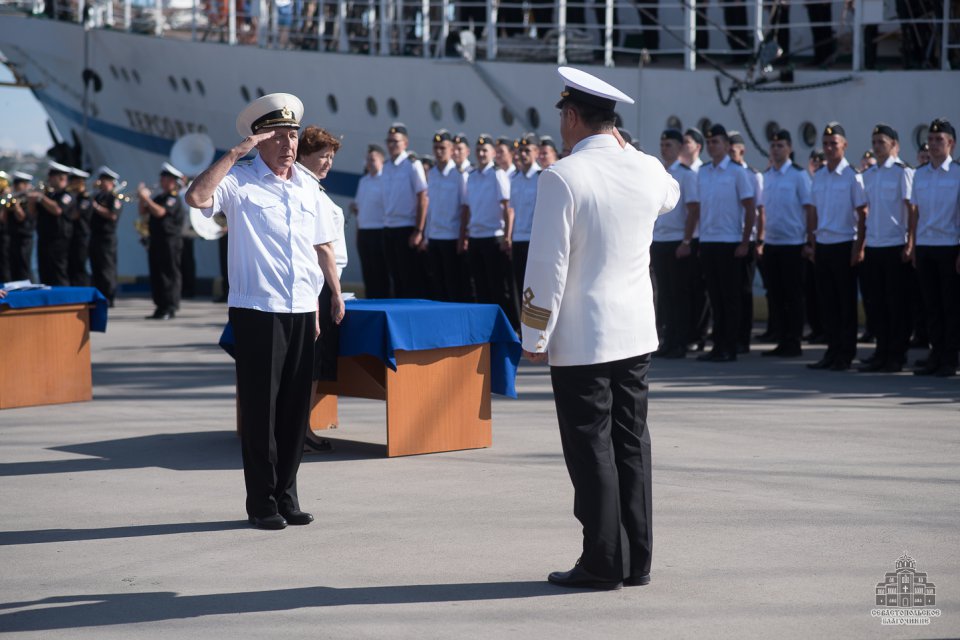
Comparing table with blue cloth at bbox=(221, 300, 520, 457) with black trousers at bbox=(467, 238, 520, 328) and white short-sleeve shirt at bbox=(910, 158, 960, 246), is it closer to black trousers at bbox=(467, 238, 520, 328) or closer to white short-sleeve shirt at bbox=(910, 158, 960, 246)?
white short-sleeve shirt at bbox=(910, 158, 960, 246)

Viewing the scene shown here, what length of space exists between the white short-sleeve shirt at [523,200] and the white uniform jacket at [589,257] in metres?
8.93

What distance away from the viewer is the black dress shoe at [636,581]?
16.2 ft

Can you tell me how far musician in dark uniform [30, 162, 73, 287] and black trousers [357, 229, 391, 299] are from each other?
16.7ft

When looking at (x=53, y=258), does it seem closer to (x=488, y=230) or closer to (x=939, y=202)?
(x=488, y=230)

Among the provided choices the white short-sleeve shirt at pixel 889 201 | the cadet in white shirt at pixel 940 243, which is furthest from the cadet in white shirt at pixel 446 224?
the cadet in white shirt at pixel 940 243

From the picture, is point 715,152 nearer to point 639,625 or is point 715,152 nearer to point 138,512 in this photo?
point 138,512

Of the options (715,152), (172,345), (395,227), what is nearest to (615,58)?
(395,227)

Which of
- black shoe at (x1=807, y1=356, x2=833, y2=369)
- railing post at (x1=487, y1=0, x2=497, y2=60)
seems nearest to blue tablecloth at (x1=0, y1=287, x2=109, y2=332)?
black shoe at (x1=807, y1=356, x2=833, y2=369)

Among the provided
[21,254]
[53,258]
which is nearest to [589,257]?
[53,258]

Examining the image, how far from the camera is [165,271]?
17.5m

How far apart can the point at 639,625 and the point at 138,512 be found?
2734 millimetres

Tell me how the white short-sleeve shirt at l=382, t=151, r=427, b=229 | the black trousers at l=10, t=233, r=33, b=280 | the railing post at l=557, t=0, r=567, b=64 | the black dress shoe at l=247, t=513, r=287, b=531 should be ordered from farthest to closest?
the black trousers at l=10, t=233, r=33, b=280, the railing post at l=557, t=0, r=567, b=64, the white short-sleeve shirt at l=382, t=151, r=427, b=229, the black dress shoe at l=247, t=513, r=287, b=531

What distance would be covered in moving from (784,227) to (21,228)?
11.8m

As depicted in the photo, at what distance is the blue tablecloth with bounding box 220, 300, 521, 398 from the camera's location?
24.5 ft
